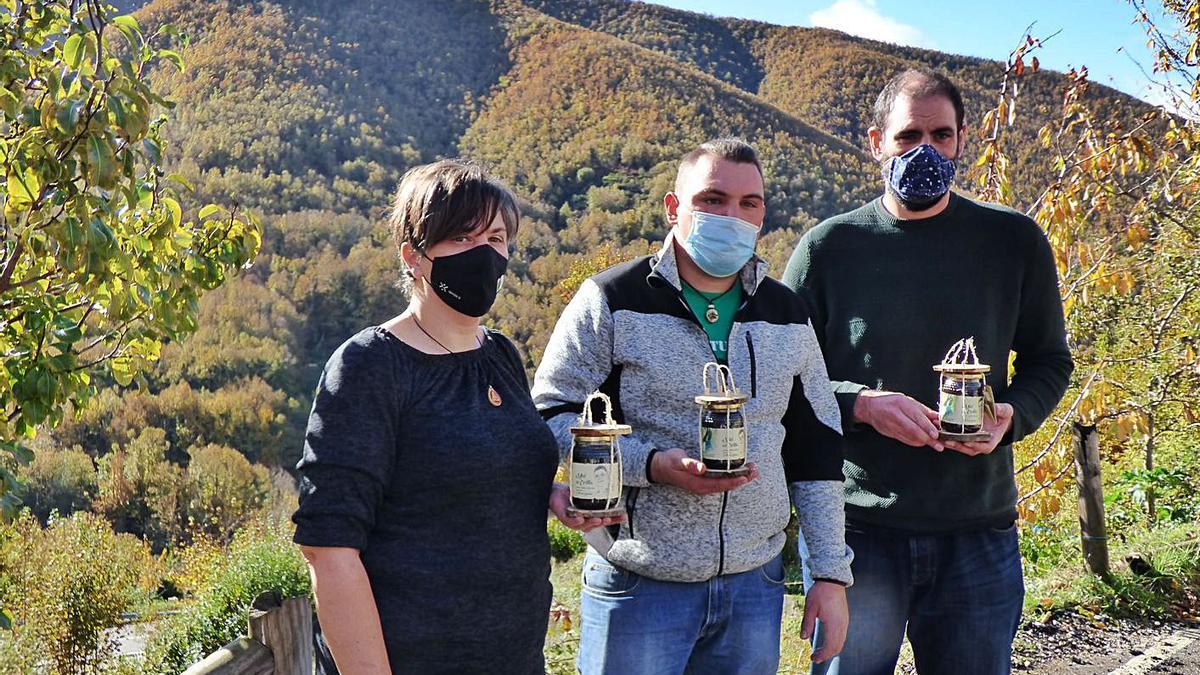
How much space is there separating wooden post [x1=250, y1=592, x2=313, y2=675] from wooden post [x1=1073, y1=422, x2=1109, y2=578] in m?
4.45

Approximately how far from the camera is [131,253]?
11.2 feet

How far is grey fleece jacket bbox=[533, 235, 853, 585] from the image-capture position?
2312 millimetres

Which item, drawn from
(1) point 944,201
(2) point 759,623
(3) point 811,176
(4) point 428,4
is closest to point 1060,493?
(1) point 944,201

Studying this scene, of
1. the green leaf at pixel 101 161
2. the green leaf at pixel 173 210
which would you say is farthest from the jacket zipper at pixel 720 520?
the green leaf at pixel 173 210

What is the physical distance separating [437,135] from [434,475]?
56524 millimetres

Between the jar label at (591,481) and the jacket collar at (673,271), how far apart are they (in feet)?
1.72

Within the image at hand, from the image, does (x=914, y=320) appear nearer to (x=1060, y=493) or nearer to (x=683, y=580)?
(x=683, y=580)

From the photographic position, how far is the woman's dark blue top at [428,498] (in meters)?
1.79

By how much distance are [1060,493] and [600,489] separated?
14.7 ft

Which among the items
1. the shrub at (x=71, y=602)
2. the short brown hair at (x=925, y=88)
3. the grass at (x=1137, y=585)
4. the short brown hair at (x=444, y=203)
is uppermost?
the short brown hair at (x=925, y=88)

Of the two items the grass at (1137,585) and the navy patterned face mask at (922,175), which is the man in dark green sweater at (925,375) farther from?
the grass at (1137,585)

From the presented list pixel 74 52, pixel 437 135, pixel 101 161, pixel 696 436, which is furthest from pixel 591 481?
pixel 437 135

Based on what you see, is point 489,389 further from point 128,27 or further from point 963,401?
point 128,27

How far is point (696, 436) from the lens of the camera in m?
2.32
